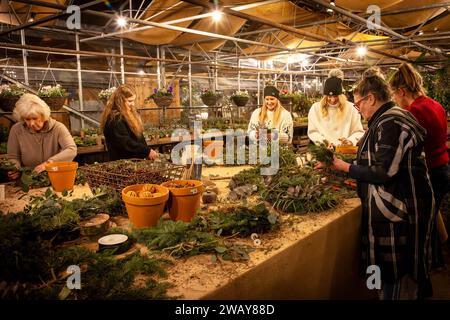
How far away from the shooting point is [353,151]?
2.74 metres

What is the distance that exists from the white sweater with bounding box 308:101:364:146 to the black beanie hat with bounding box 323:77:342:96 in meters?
0.19

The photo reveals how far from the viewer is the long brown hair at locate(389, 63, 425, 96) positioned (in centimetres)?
268

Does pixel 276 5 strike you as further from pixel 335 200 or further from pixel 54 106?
pixel 335 200

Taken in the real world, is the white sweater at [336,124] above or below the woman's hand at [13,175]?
above

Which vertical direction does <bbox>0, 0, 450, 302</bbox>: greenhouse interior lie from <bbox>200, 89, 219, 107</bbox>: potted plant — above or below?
below

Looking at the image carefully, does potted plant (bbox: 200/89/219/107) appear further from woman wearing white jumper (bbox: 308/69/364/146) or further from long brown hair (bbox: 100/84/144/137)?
long brown hair (bbox: 100/84/144/137)

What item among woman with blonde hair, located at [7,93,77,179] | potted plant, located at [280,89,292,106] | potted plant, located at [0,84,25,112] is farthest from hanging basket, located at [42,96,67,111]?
potted plant, located at [280,89,292,106]

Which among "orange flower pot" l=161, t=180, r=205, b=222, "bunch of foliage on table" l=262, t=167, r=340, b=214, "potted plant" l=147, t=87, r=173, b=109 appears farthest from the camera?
"potted plant" l=147, t=87, r=173, b=109

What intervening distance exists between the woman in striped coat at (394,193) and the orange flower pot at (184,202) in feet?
3.06

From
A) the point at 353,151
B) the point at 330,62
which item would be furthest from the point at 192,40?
the point at 353,151

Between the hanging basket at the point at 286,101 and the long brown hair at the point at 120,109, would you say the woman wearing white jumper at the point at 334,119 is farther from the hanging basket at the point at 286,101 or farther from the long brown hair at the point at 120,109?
the hanging basket at the point at 286,101

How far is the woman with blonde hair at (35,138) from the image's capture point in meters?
2.90

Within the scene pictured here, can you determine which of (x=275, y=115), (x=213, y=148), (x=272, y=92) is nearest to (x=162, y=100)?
(x=272, y=92)

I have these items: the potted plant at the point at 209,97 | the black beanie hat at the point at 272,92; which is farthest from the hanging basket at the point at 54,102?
the potted plant at the point at 209,97
